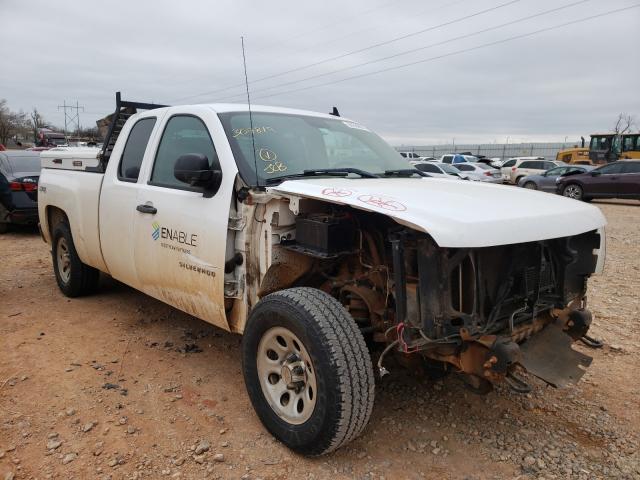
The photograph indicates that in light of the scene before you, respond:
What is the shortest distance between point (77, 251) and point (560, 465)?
455cm

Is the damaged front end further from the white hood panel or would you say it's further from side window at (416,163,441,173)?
side window at (416,163,441,173)

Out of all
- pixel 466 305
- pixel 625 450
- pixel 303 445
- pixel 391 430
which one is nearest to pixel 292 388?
pixel 303 445

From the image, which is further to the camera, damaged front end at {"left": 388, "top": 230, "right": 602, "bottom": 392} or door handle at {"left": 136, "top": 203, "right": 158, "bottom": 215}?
door handle at {"left": 136, "top": 203, "right": 158, "bottom": 215}

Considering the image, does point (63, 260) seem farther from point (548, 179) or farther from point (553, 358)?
point (548, 179)

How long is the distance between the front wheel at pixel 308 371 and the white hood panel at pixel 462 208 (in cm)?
59

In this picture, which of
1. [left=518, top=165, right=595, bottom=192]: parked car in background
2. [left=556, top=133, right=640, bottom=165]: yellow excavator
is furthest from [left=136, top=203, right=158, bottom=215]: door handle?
[left=556, top=133, right=640, bottom=165]: yellow excavator

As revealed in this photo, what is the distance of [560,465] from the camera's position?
8.96ft

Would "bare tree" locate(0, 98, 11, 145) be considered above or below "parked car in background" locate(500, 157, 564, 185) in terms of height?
above

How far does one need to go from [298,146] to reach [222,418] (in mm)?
1867

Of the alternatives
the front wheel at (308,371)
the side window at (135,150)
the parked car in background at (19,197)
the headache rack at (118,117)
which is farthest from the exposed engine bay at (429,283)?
the parked car in background at (19,197)

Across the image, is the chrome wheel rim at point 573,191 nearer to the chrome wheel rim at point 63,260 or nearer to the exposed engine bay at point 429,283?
the exposed engine bay at point 429,283

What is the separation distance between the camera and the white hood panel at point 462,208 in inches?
89.9

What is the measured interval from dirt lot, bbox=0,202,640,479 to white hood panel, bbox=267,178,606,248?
1245 mm

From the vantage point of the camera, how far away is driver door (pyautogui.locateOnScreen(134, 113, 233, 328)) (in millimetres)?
3232
